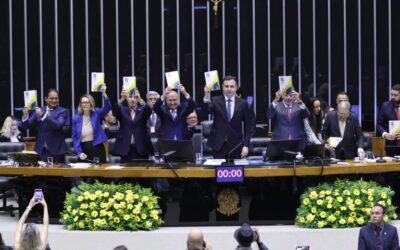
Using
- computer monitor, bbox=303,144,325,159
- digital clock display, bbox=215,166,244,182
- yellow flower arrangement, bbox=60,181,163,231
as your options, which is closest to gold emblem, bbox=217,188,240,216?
digital clock display, bbox=215,166,244,182

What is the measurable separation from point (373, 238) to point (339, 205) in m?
1.65

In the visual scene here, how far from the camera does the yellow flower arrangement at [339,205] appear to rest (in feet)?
49.5

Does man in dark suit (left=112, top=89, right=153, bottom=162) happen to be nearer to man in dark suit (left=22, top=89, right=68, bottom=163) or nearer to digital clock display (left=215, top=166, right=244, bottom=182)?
man in dark suit (left=22, top=89, right=68, bottom=163)

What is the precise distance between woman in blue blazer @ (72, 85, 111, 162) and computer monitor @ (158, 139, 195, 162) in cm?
201

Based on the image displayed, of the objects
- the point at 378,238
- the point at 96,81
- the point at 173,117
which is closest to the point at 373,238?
the point at 378,238

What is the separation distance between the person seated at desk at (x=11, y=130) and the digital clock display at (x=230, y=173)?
603cm

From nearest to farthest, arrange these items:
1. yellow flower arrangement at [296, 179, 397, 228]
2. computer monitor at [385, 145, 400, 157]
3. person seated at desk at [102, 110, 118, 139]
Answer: yellow flower arrangement at [296, 179, 397, 228], computer monitor at [385, 145, 400, 157], person seated at desk at [102, 110, 118, 139]

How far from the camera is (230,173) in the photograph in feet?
49.1

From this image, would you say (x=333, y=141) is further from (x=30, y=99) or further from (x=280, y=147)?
(x=30, y=99)

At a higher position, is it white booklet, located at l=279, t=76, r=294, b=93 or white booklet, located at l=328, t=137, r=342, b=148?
white booklet, located at l=279, t=76, r=294, b=93

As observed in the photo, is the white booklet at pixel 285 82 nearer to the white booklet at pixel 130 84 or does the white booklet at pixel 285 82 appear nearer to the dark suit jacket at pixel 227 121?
the dark suit jacket at pixel 227 121

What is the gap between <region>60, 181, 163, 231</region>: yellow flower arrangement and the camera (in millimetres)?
14945

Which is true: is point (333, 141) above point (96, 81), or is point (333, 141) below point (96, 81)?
→ below

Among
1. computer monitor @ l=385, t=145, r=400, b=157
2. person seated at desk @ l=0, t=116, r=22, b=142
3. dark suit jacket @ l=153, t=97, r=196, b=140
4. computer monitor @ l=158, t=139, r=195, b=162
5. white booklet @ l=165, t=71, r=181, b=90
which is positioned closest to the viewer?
computer monitor @ l=158, t=139, r=195, b=162
